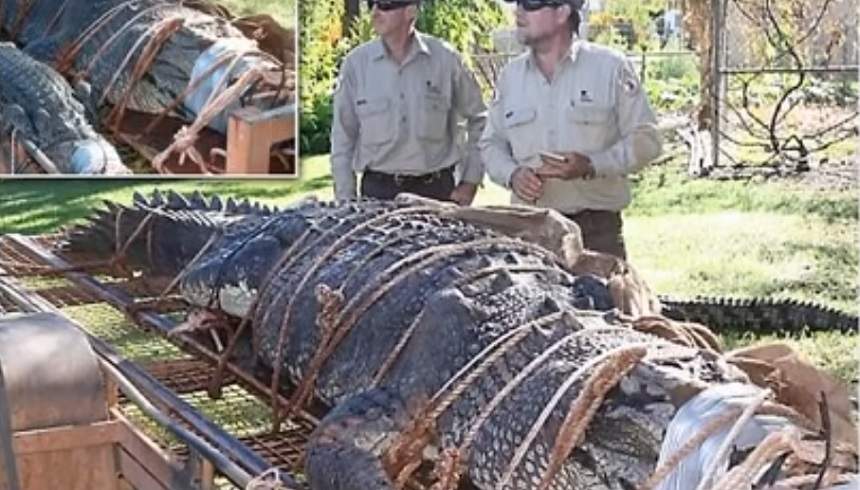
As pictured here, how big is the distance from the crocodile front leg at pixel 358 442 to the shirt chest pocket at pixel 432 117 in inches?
82.6

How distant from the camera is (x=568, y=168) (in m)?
3.77

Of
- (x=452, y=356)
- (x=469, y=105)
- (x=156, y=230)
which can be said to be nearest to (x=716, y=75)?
(x=469, y=105)

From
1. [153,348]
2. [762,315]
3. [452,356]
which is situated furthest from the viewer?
[762,315]

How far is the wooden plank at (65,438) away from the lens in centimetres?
235

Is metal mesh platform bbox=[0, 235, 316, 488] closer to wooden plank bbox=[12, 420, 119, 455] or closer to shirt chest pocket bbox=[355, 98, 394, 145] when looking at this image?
wooden plank bbox=[12, 420, 119, 455]

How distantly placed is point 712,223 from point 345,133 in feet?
5.63

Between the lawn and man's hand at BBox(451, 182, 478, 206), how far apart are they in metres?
0.39

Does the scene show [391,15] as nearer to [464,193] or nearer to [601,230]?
[464,193]

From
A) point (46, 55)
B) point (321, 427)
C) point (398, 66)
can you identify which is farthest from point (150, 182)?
point (321, 427)

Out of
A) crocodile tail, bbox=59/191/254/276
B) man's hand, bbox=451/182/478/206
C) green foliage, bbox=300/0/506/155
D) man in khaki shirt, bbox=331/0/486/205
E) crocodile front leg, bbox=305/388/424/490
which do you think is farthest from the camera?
green foliage, bbox=300/0/506/155

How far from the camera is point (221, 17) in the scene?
480 centimetres

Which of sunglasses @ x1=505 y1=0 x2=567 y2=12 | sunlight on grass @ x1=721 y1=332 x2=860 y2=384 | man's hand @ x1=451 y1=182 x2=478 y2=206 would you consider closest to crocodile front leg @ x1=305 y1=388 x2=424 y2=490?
sunglasses @ x1=505 y1=0 x2=567 y2=12

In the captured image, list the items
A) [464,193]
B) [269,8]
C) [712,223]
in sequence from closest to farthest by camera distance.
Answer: [464,193]
[269,8]
[712,223]

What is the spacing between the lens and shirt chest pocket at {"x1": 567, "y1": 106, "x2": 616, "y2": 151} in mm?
3916
